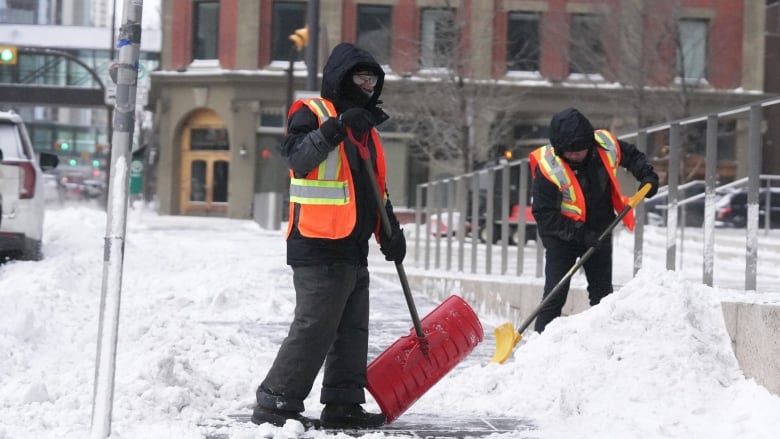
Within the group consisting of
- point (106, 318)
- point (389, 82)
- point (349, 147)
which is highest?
point (389, 82)

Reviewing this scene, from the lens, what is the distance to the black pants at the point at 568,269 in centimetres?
730

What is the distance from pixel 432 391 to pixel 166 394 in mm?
1567

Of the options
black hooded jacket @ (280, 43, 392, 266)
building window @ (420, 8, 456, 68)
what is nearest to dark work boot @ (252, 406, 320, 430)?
black hooded jacket @ (280, 43, 392, 266)

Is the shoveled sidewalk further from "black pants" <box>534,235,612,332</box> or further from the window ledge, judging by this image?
the window ledge

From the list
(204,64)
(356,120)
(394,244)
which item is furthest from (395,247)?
(204,64)

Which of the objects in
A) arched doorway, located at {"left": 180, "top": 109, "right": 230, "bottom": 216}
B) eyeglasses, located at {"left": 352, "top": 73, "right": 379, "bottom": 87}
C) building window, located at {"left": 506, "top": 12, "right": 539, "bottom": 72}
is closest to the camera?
eyeglasses, located at {"left": 352, "top": 73, "right": 379, "bottom": 87}

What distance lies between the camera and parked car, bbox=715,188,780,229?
7.01 meters

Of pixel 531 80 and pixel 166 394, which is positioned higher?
pixel 531 80

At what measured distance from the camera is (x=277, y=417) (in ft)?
17.5

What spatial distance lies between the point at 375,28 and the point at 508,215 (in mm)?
27478

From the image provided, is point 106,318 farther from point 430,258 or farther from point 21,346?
point 430,258

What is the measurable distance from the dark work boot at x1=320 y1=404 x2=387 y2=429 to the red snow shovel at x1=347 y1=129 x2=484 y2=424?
0.36 feet

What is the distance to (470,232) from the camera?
13.2 metres

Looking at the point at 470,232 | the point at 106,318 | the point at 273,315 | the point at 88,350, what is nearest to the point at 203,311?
the point at 273,315
